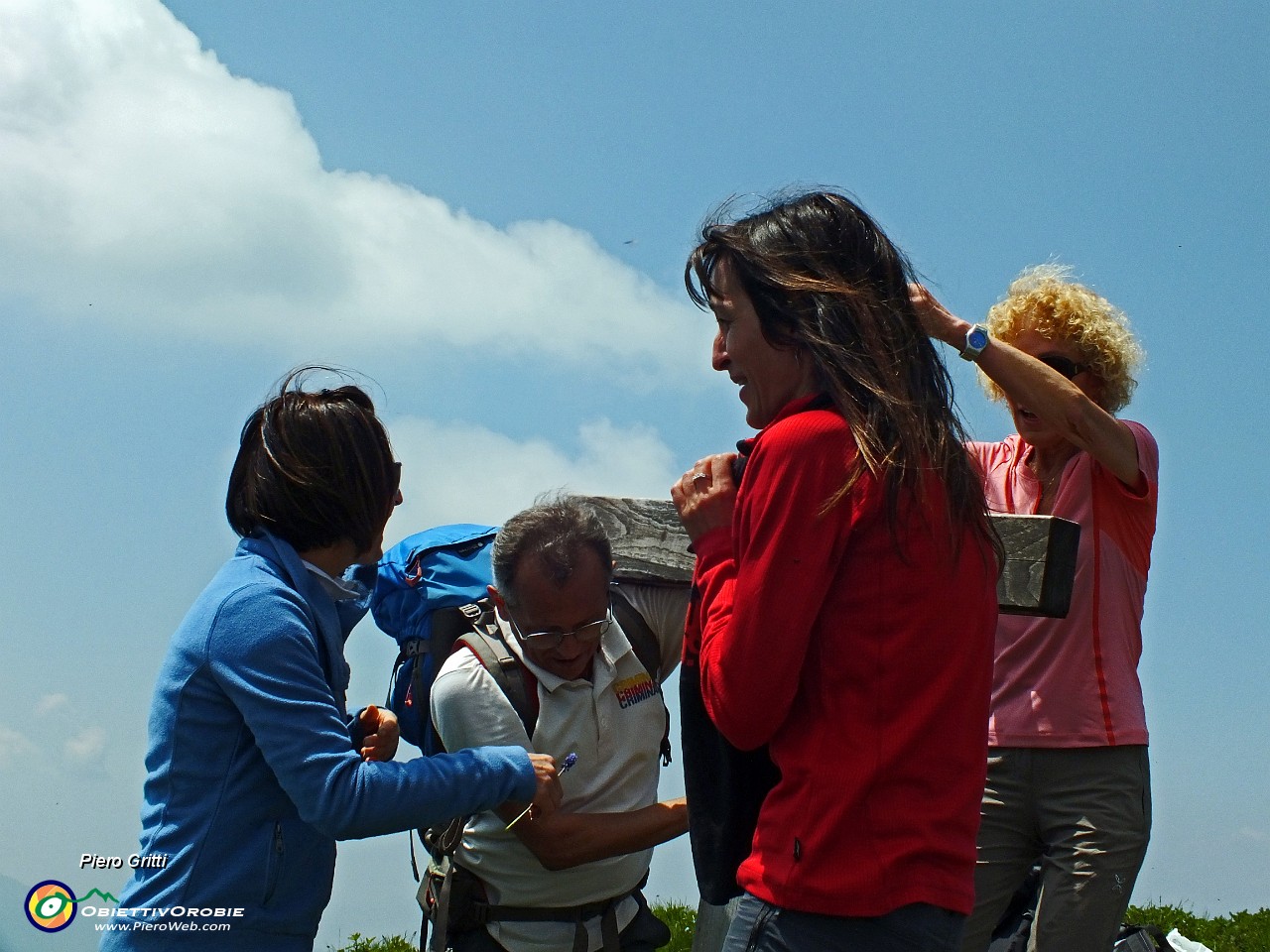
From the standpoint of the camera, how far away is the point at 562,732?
12.2 ft

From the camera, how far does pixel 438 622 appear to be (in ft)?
13.1

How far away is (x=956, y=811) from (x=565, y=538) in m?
1.77

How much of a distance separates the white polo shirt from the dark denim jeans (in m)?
1.53

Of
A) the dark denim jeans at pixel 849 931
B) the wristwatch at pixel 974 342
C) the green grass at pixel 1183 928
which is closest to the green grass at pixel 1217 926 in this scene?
the green grass at pixel 1183 928

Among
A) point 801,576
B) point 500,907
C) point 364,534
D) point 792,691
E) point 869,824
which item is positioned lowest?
point 500,907

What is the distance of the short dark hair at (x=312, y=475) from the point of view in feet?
9.75

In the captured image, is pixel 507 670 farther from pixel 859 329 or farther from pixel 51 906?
pixel 859 329

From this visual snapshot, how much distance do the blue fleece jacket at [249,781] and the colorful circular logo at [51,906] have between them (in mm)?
793

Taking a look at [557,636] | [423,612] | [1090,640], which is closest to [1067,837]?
[1090,640]

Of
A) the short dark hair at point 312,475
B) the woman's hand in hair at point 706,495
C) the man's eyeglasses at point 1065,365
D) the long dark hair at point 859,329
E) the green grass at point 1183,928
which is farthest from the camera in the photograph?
the green grass at point 1183,928

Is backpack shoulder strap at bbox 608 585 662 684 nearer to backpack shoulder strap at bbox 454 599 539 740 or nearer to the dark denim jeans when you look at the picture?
backpack shoulder strap at bbox 454 599 539 740

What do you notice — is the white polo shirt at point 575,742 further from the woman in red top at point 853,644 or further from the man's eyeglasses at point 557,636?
the woman in red top at point 853,644

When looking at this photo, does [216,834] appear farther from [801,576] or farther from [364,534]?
[801,576]

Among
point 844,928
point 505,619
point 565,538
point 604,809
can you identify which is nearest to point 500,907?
point 604,809
